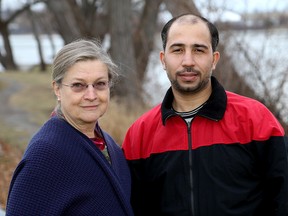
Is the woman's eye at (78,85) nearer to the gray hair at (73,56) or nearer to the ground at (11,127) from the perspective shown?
the gray hair at (73,56)

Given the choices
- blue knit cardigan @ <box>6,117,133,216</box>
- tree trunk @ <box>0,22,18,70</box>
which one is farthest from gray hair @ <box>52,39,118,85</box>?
tree trunk @ <box>0,22,18,70</box>

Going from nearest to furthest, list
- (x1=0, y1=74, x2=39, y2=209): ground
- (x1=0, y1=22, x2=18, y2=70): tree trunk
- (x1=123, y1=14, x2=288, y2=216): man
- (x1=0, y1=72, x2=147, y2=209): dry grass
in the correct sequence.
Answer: (x1=123, y1=14, x2=288, y2=216): man → (x1=0, y1=74, x2=39, y2=209): ground → (x1=0, y1=72, x2=147, y2=209): dry grass → (x1=0, y1=22, x2=18, y2=70): tree trunk

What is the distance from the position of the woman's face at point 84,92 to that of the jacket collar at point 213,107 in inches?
15.6

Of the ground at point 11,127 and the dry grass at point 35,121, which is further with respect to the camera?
the dry grass at point 35,121

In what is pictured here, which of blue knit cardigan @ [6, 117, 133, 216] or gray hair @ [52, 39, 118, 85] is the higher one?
gray hair @ [52, 39, 118, 85]

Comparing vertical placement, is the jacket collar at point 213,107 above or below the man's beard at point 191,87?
below

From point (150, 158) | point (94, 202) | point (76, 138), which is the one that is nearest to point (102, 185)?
point (94, 202)

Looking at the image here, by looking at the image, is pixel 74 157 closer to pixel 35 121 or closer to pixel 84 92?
pixel 84 92

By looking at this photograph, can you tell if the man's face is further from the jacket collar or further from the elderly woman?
the elderly woman

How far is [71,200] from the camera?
2.57m

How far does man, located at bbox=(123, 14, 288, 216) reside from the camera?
286 cm

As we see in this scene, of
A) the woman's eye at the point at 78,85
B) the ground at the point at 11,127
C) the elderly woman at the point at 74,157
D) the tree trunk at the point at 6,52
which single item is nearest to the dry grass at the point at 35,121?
the ground at the point at 11,127

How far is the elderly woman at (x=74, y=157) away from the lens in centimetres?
252

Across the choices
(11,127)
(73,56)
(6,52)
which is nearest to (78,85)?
(73,56)
